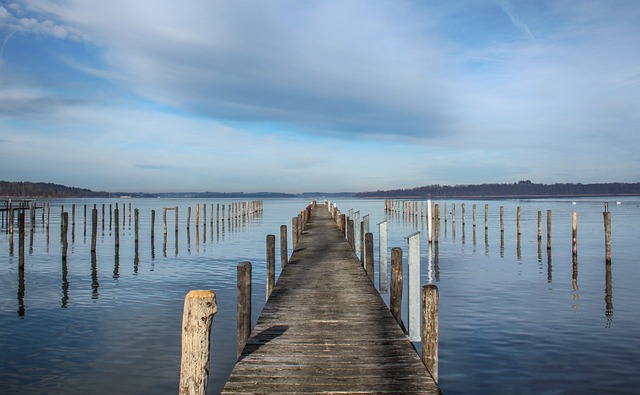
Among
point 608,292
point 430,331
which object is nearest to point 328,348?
point 430,331

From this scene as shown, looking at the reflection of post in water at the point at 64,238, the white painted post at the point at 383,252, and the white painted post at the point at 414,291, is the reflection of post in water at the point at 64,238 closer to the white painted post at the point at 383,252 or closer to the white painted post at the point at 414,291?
the white painted post at the point at 383,252

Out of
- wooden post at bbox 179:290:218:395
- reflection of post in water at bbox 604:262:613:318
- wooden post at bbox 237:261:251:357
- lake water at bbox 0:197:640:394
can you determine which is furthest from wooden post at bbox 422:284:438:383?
reflection of post in water at bbox 604:262:613:318

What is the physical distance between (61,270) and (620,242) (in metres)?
34.7

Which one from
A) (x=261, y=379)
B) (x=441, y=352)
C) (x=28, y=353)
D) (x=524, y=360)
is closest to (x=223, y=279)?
(x=28, y=353)

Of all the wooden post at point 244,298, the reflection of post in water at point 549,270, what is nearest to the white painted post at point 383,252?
the wooden post at point 244,298

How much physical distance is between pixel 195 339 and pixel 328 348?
2.19m

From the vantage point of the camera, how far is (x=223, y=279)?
20.9 metres

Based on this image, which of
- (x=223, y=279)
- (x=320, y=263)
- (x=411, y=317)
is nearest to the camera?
(x=411, y=317)

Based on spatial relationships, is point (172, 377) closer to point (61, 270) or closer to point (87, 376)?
point (87, 376)

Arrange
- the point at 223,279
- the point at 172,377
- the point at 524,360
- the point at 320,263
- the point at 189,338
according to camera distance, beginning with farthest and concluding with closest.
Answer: the point at 223,279 < the point at 320,263 < the point at 524,360 < the point at 172,377 < the point at 189,338

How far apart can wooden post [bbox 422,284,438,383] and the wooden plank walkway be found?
0.18 m

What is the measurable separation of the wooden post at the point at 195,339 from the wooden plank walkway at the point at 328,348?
379 millimetres

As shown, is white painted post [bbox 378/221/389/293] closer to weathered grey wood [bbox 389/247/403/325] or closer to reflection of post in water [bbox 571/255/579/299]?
weathered grey wood [bbox 389/247/403/325]

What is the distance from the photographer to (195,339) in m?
5.56
